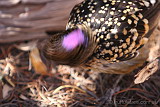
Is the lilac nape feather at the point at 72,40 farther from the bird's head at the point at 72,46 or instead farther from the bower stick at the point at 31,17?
the bower stick at the point at 31,17

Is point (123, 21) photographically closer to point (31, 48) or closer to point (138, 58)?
point (138, 58)

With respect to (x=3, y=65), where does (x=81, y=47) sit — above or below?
above

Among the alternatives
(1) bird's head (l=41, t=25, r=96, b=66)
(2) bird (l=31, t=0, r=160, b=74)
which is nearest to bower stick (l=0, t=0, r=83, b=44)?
(2) bird (l=31, t=0, r=160, b=74)

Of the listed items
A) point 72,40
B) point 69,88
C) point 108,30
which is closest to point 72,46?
point 72,40

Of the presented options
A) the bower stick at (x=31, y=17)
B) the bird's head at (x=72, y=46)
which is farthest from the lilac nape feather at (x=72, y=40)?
the bower stick at (x=31, y=17)

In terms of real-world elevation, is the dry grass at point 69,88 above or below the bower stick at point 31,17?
below

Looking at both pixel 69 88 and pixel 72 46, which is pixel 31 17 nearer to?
pixel 69 88

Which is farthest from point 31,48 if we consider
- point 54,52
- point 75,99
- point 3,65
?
point 54,52
